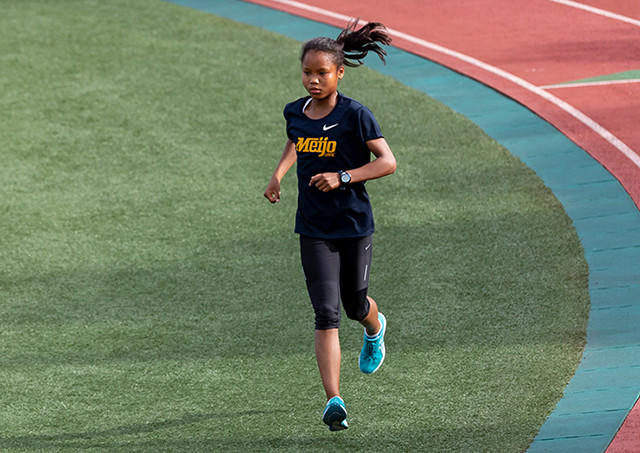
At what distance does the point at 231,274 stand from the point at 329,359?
268cm

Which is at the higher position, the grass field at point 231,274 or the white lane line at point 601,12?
the white lane line at point 601,12

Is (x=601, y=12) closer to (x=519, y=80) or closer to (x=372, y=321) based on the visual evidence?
(x=519, y=80)

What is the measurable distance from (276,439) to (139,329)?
194cm

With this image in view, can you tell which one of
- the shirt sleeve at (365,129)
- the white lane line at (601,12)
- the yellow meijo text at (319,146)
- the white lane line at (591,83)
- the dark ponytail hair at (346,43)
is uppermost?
the dark ponytail hair at (346,43)

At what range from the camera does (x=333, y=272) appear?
6.04 metres


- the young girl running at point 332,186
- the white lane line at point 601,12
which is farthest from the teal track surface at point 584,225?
the white lane line at point 601,12

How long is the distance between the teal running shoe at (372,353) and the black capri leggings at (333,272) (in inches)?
15.0

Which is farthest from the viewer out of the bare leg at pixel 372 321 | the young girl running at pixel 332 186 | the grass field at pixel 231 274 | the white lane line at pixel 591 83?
the white lane line at pixel 591 83

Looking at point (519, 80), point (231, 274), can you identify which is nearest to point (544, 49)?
point (519, 80)

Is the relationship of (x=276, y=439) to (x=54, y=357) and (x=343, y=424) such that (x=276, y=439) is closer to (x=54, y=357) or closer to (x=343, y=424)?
(x=343, y=424)

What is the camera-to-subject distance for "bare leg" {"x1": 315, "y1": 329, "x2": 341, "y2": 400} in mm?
5891

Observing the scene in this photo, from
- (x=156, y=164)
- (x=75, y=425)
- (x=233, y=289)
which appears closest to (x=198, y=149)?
(x=156, y=164)

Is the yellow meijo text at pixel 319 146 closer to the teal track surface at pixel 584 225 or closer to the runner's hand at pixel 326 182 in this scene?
the runner's hand at pixel 326 182

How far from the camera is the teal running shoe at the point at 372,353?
6.58m
